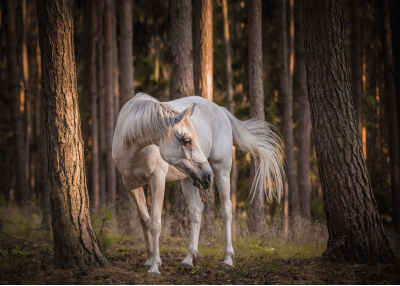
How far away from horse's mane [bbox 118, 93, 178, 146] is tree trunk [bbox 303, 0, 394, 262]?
2.21m

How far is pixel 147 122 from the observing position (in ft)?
16.1

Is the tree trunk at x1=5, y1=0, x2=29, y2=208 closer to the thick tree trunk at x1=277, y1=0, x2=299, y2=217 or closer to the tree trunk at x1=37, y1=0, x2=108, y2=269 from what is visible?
the tree trunk at x1=37, y1=0, x2=108, y2=269

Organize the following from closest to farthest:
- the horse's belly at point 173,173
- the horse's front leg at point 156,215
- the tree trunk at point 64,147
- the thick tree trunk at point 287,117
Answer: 1. the tree trunk at point 64,147
2. the horse's front leg at point 156,215
3. the horse's belly at point 173,173
4. the thick tree trunk at point 287,117

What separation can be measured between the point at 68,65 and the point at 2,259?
9.58ft

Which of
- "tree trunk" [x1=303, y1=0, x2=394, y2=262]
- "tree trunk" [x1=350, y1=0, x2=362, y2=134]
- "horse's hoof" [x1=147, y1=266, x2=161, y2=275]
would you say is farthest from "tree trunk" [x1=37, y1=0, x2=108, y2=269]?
"tree trunk" [x1=350, y1=0, x2=362, y2=134]

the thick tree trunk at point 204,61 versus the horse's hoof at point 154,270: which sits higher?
the thick tree trunk at point 204,61

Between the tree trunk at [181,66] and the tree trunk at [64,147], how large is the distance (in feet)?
11.3

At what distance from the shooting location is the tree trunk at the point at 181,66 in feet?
26.8

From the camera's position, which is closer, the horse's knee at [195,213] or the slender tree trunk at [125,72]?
the horse's knee at [195,213]

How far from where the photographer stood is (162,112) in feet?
16.2

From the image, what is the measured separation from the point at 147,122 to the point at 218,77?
446 inches

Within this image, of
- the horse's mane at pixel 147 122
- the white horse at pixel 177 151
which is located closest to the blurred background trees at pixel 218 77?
the white horse at pixel 177 151

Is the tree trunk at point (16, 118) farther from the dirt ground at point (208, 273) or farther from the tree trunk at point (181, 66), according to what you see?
the dirt ground at point (208, 273)

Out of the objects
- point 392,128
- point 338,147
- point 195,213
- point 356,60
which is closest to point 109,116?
point 195,213
